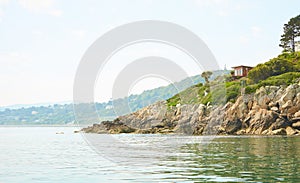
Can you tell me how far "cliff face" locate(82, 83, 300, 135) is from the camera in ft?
238

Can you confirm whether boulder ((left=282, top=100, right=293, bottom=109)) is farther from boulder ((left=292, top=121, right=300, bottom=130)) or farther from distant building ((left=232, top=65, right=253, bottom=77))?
distant building ((left=232, top=65, right=253, bottom=77))

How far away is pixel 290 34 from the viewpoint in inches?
4774

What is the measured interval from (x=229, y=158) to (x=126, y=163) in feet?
28.3

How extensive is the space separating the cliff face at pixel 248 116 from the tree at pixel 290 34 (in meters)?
41.7

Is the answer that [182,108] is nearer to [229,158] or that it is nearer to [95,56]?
[95,56]

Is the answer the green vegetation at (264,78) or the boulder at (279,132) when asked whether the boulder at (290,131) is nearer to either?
the boulder at (279,132)

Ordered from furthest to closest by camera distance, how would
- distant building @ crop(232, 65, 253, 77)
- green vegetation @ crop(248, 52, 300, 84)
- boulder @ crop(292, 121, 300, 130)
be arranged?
distant building @ crop(232, 65, 253, 77)
green vegetation @ crop(248, 52, 300, 84)
boulder @ crop(292, 121, 300, 130)

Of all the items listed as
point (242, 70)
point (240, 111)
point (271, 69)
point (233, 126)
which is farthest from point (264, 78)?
point (233, 126)

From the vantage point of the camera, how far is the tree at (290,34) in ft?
393

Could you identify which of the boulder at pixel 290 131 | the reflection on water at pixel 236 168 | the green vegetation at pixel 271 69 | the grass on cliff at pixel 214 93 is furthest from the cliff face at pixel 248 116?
the reflection on water at pixel 236 168

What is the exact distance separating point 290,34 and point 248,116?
53.4 metres

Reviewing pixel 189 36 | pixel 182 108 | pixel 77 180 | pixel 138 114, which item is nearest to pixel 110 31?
pixel 189 36

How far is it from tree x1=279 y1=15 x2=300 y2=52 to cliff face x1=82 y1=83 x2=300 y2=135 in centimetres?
4172

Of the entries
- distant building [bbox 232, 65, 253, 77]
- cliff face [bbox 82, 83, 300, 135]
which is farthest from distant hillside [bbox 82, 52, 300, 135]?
distant building [bbox 232, 65, 253, 77]
